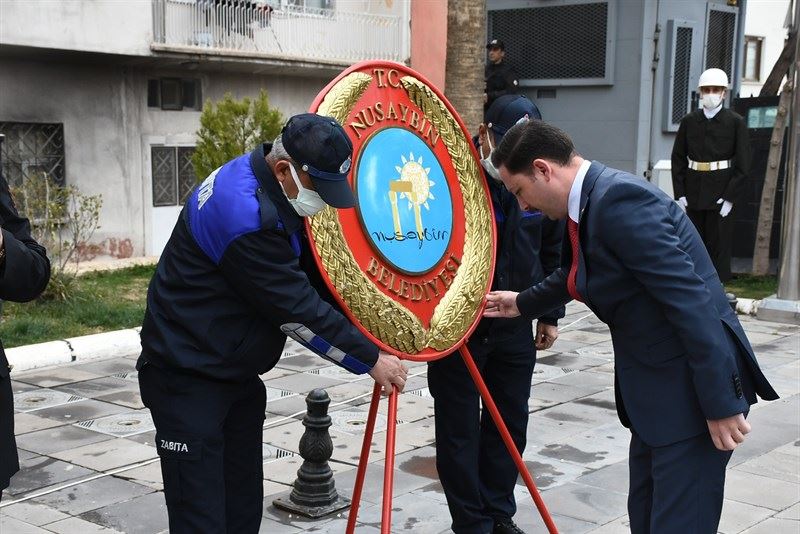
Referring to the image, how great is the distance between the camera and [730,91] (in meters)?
17.7

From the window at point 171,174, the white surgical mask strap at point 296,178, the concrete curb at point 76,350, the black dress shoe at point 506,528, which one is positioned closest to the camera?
the white surgical mask strap at point 296,178

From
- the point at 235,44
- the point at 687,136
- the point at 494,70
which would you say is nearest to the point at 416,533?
the point at 687,136

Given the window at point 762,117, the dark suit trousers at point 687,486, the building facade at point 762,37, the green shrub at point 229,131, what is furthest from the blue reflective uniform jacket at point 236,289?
the building facade at point 762,37

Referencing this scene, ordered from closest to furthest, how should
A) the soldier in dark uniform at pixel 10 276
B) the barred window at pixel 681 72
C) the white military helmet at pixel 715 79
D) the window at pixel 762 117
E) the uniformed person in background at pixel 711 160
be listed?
1. the soldier in dark uniform at pixel 10 276
2. the white military helmet at pixel 715 79
3. the uniformed person in background at pixel 711 160
4. the window at pixel 762 117
5. the barred window at pixel 681 72

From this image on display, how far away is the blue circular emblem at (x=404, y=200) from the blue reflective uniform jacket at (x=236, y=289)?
450mm

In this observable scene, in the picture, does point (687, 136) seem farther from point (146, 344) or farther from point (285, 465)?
point (146, 344)

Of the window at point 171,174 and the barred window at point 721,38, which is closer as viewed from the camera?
the window at point 171,174

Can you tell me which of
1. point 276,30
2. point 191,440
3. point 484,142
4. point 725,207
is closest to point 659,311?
point 484,142

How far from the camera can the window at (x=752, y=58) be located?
31.2 meters

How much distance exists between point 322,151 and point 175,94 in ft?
38.4

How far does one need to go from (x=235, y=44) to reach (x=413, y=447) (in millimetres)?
9575

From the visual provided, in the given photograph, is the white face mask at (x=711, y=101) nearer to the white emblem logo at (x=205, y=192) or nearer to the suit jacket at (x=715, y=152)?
the suit jacket at (x=715, y=152)

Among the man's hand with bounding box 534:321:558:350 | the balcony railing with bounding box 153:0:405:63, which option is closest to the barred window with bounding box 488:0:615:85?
the balcony railing with bounding box 153:0:405:63

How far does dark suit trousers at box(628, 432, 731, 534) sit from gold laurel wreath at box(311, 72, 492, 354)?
1.05 m
